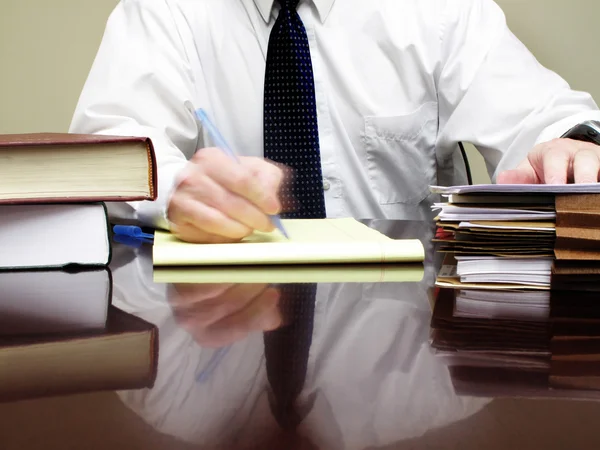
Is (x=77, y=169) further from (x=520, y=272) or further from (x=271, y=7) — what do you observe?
(x=271, y=7)

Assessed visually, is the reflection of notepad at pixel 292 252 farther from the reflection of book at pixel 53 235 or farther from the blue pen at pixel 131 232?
the blue pen at pixel 131 232

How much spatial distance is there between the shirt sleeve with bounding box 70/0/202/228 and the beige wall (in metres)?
0.68

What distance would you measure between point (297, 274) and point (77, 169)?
249 mm

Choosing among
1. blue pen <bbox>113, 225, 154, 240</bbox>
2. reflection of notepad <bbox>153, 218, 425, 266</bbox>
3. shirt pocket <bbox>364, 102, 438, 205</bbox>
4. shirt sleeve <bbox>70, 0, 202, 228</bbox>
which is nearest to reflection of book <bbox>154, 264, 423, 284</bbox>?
reflection of notepad <bbox>153, 218, 425, 266</bbox>

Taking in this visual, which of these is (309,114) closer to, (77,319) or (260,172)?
(260,172)

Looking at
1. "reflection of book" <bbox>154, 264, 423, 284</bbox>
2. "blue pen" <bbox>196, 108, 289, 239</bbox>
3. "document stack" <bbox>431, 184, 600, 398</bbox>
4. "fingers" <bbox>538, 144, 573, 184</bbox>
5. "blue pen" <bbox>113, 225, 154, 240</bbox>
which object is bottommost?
"blue pen" <bbox>113, 225, 154, 240</bbox>

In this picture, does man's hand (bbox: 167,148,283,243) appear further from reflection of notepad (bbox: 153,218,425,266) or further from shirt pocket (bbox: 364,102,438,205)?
shirt pocket (bbox: 364,102,438,205)

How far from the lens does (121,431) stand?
0.97ft

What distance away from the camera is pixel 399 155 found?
142cm

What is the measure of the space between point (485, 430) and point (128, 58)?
1156mm

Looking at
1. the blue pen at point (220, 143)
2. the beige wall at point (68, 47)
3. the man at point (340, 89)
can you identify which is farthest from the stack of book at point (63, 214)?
the beige wall at point (68, 47)

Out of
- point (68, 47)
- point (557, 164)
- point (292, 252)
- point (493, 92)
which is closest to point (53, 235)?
point (292, 252)

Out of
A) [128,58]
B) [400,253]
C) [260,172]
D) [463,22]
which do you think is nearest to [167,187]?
[260,172]

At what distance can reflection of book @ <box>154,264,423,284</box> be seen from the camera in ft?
2.05
